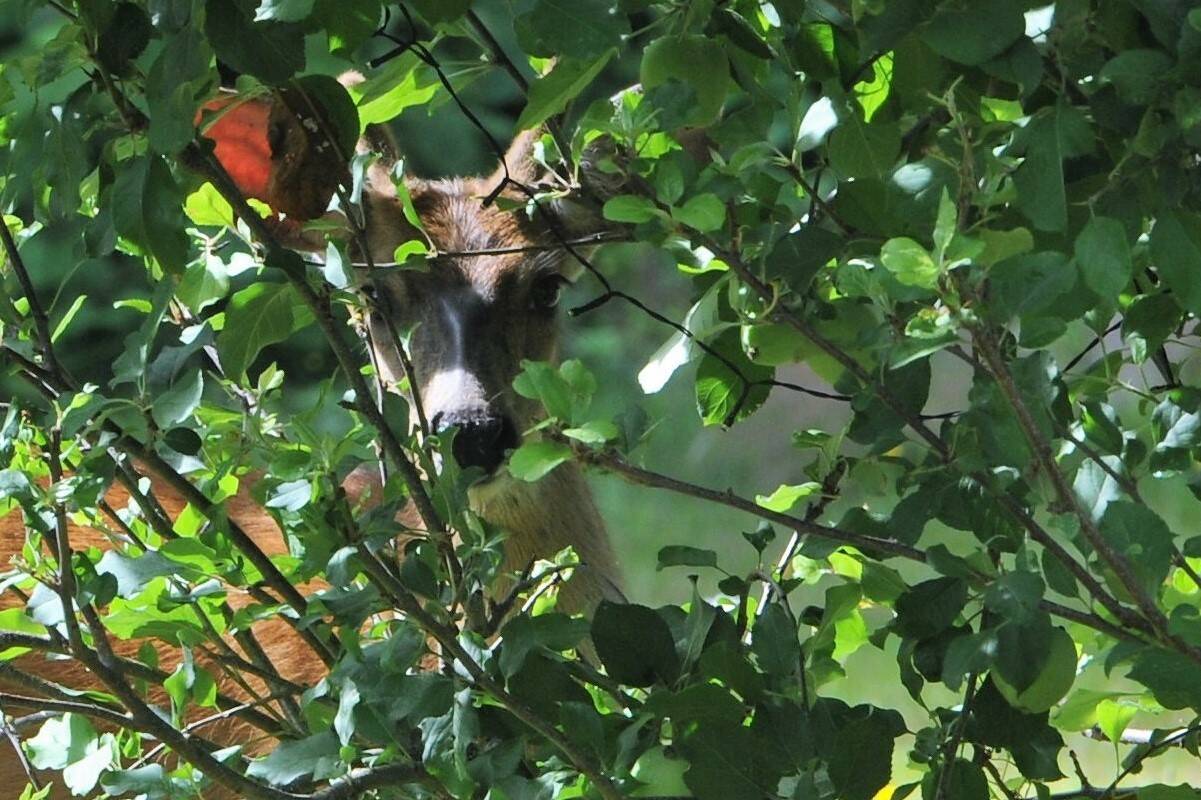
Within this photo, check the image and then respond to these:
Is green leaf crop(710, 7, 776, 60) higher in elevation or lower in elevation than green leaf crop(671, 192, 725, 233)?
higher

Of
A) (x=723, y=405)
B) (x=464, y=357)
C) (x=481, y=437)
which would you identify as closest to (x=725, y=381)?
(x=723, y=405)

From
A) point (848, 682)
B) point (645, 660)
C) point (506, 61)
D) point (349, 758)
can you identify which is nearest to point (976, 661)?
point (645, 660)

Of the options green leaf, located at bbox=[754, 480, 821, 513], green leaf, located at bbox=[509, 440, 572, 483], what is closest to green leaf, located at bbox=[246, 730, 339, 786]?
green leaf, located at bbox=[509, 440, 572, 483]

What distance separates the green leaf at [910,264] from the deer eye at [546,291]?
2158 mm

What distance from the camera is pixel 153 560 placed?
0.98 m

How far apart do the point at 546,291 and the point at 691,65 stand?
2.03 meters

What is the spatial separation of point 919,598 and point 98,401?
1.64ft

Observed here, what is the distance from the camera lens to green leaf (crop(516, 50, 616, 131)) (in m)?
0.86

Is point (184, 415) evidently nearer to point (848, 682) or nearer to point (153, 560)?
point (153, 560)

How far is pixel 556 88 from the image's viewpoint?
88 centimetres

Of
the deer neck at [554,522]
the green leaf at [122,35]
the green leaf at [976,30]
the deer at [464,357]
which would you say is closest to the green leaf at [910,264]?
the green leaf at [976,30]

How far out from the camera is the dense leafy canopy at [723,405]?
805 mm

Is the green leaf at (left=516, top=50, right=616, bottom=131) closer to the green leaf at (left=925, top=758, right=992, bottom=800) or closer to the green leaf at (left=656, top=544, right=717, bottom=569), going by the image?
the green leaf at (left=656, top=544, right=717, bottom=569)

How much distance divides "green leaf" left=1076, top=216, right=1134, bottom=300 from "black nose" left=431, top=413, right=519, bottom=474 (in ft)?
5.29
